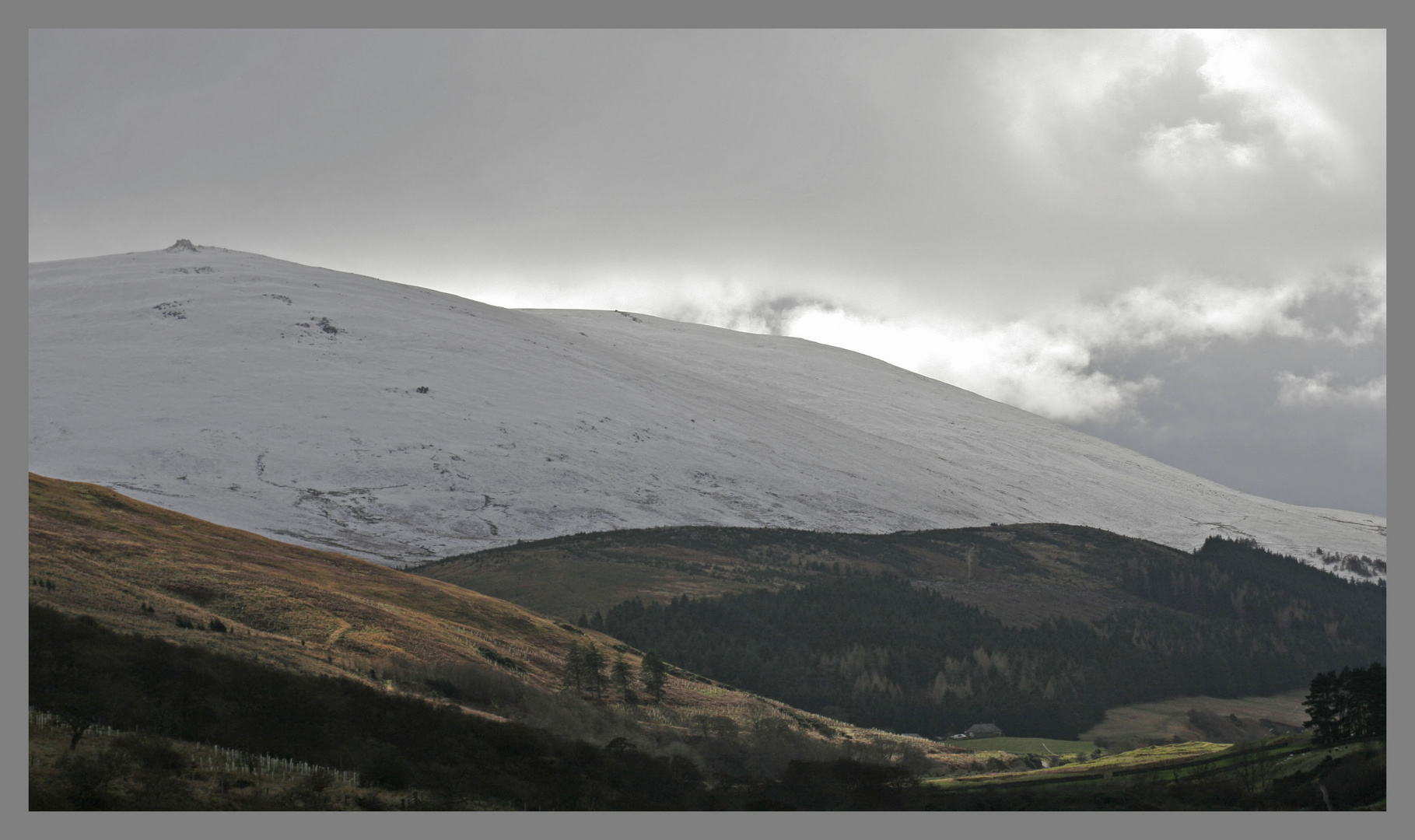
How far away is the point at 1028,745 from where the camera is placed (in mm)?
72500

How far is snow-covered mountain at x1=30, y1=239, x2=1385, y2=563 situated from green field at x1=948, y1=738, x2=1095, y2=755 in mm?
59393

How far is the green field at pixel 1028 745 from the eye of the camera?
66688 millimetres

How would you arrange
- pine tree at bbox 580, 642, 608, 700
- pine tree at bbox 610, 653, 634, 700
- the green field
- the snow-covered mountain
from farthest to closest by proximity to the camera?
1. the snow-covered mountain
2. the green field
3. pine tree at bbox 610, 653, 634, 700
4. pine tree at bbox 580, 642, 608, 700

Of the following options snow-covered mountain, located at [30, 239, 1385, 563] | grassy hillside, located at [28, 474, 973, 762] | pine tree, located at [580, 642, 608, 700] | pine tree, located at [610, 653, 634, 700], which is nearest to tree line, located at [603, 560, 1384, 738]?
grassy hillside, located at [28, 474, 973, 762]

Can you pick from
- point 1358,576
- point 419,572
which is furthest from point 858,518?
point 1358,576

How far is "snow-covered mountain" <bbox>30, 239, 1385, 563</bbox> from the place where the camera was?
120 metres

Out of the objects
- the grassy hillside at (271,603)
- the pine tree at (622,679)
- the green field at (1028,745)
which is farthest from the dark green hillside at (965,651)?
the pine tree at (622,679)

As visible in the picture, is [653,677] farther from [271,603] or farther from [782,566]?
[782,566]

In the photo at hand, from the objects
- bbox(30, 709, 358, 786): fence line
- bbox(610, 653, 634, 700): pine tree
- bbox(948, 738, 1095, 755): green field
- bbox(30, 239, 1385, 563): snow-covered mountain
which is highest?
bbox(30, 239, 1385, 563): snow-covered mountain

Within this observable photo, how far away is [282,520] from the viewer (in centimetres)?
11219

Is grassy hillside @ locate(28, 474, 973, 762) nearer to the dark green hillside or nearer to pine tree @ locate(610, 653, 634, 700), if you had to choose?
pine tree @ locate(610, 653, 634, 700)

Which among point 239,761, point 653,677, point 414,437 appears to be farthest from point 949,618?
→ point 239,761

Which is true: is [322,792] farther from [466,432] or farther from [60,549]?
[466,432]

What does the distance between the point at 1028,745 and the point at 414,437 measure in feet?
284
